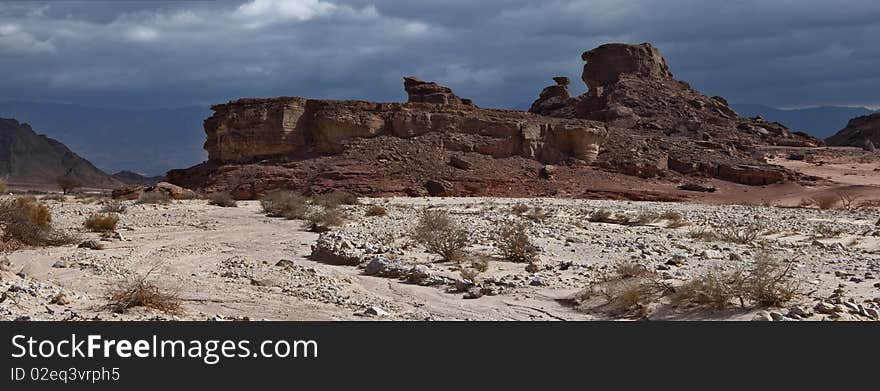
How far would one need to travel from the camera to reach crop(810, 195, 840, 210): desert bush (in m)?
33.4

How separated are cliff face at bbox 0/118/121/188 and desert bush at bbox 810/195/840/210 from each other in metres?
81.0

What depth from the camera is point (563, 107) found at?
71.4m

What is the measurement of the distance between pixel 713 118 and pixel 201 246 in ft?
197

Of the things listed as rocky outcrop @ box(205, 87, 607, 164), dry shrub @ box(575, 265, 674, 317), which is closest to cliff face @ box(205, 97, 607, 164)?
rocky outcrop @ box(205, 87, 607, 164)

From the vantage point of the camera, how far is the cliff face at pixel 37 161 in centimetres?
9656

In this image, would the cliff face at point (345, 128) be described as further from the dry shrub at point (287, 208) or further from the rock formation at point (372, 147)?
the dry shrub at point (287, 208)

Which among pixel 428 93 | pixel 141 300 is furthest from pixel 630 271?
pixel 428 93

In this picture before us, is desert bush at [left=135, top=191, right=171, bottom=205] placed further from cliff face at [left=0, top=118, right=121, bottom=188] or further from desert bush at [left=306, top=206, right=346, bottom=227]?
cliff face at [left=0, top=118, right=121, bottom=188]

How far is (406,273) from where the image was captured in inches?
448

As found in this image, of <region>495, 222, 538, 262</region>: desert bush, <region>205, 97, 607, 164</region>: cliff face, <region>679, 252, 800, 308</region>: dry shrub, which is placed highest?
<region>205, 97, 607, 164</region>: cliff face

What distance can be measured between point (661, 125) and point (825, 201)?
2985cm

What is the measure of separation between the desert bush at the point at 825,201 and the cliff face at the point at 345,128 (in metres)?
12.2

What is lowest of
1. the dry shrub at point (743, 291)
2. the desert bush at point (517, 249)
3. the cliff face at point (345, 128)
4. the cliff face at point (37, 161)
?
the cliff face at point (37, 161)

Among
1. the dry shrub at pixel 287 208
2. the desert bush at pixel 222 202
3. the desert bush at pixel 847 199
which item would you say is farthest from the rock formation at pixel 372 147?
the desert bush at pixel 847 199
